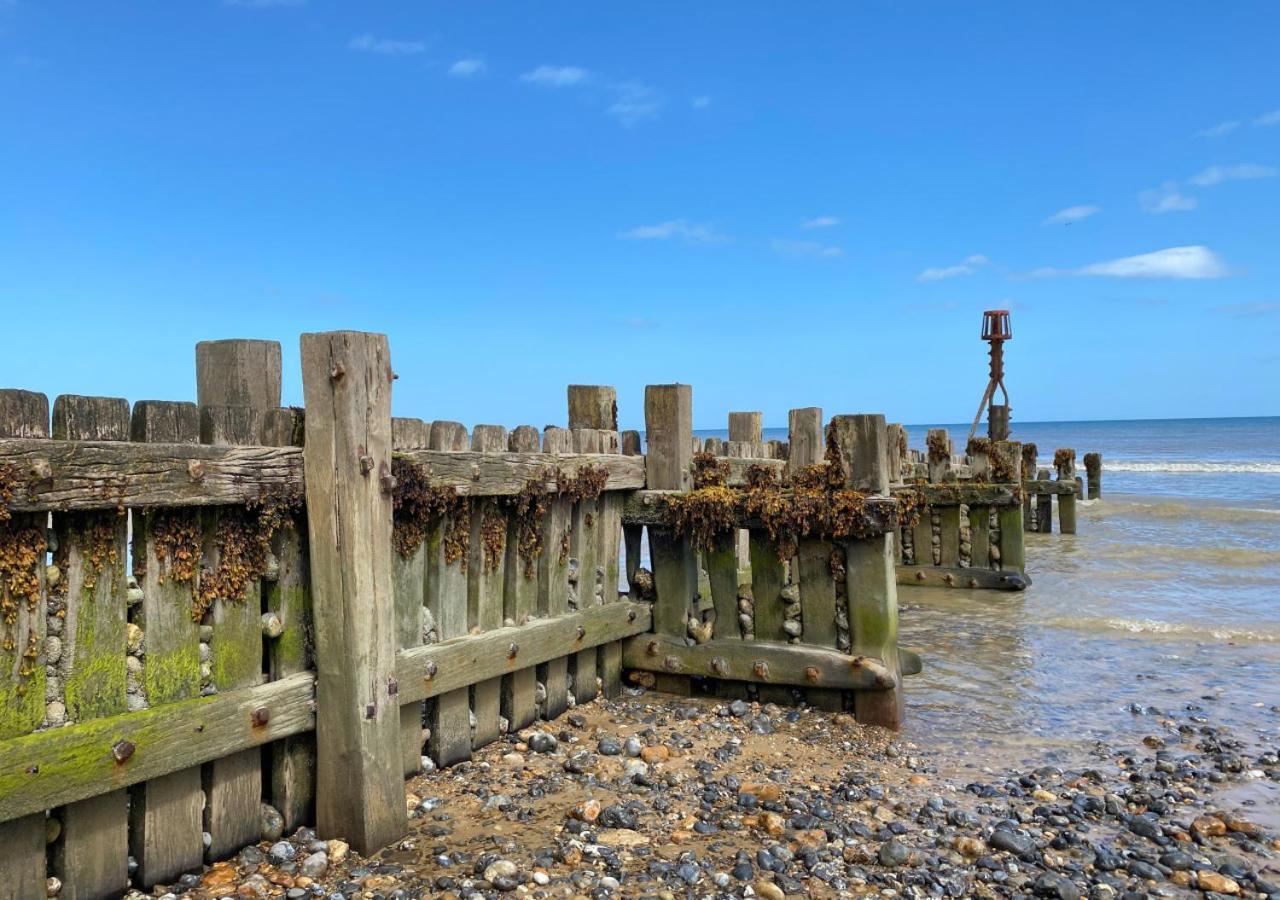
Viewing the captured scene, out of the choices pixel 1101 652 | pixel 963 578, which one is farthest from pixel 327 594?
pixel 963 578

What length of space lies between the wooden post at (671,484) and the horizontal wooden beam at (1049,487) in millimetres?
14773

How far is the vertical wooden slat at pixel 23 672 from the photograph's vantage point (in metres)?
3.41

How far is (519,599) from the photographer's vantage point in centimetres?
609

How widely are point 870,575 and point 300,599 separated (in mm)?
3750

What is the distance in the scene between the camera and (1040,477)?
68.4 ft

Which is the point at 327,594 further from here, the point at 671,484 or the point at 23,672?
the point at 671,484

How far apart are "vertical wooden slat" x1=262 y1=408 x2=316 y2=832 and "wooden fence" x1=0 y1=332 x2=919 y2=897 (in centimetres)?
1

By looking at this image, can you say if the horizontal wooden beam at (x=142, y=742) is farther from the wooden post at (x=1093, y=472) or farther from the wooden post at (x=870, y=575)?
the wooden post at (x=1093, y=472)

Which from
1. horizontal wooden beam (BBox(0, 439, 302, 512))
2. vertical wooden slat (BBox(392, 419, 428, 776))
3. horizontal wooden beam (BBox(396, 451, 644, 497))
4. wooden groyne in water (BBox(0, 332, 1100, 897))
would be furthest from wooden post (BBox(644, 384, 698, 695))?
horizontal wooden beam (BBox(0, 439, 302, 512))

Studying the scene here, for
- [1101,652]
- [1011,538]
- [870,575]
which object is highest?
[870,575]

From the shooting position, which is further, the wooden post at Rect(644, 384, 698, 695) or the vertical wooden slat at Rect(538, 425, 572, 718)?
the wooden post at Rect(644, 384, 698, 695)

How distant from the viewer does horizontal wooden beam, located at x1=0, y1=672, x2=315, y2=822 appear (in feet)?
11.3

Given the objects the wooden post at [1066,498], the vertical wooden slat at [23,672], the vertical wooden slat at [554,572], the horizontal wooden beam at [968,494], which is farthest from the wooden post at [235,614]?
the wooden post at [1066,498]

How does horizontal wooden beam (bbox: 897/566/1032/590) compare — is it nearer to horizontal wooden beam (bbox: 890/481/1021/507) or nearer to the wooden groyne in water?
horizontal wooden beam (bbox: 890/481/1021/507)
